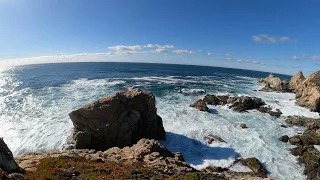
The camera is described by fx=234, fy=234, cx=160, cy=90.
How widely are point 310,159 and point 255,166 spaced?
707 centimetres

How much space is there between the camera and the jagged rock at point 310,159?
25.1 metres

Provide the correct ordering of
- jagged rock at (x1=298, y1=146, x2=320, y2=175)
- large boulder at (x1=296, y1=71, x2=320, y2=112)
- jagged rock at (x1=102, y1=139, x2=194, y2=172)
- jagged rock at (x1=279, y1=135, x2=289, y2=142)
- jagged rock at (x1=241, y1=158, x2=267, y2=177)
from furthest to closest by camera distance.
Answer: large boulder at (x1=296, y1=71, x2=320, y2=112) → jagged rock at (x1=279, y1=135, x2=289, y2=142) → jagged rock at (x1=298, y1=146, x2=320, y2=175) → jagged rock at (x1=241, y1=158, x2=267, y2=177) → jagged rock at (x1=102, y1=139, x2=194, y2=172)

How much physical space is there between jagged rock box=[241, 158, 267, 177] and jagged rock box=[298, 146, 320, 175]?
4663mm

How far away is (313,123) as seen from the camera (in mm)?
38188

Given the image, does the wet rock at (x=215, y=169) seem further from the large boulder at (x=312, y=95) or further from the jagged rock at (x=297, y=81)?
the jagged rock at (x=297, y=81)

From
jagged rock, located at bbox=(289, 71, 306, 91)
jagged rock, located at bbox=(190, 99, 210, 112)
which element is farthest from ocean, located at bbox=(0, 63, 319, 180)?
jagged rock, located at bbox=(289, 71, 306, 91)

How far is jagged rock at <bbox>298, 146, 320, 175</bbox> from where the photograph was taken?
25138 mm

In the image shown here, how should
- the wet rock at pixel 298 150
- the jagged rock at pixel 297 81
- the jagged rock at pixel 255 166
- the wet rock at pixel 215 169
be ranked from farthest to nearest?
the jagged rock at pixel 297 81 < the wet rock at pixel 298 150 < the jagged rock at pixel 255 166 < the wet rock at pixel 215 169

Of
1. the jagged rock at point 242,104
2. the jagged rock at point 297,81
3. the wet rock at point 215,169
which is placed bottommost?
Result: the wet rock at point 215,169

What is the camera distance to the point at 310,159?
26.5 m

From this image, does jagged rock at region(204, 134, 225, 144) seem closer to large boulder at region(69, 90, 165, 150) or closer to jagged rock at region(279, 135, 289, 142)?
large boulder at region(69, 90, 165, 150)

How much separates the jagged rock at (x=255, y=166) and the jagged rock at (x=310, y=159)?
466cm

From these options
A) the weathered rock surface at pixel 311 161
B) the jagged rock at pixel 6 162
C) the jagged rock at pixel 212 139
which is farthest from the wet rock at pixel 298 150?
the jagged rock at pixel 6 162

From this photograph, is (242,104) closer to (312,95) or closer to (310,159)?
(312,95)
